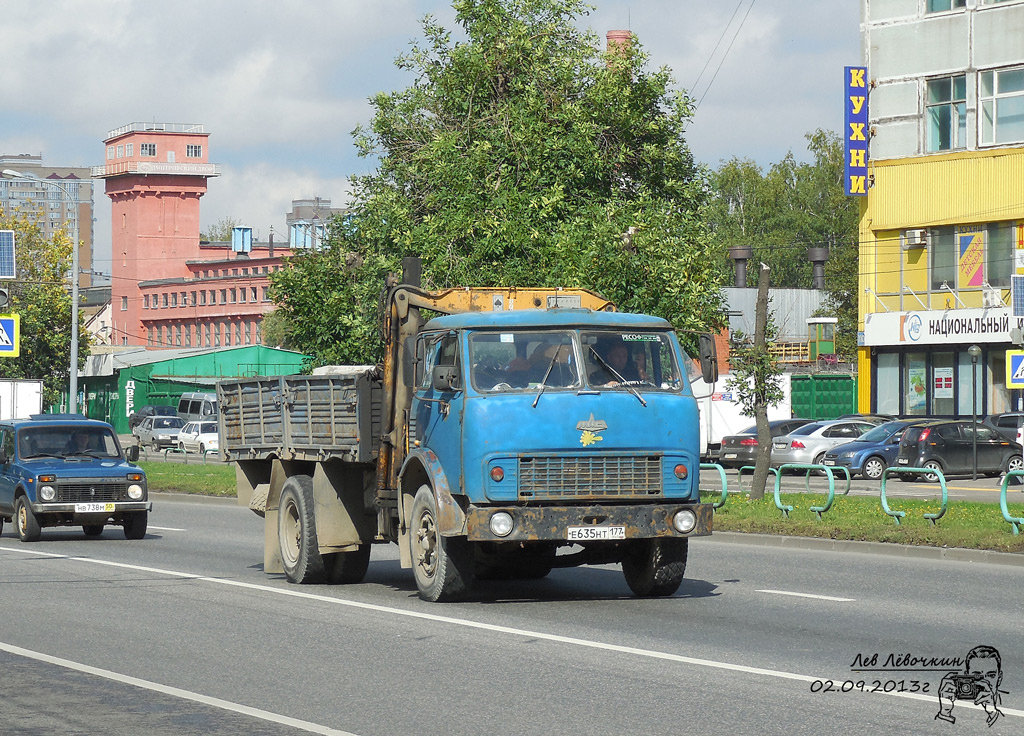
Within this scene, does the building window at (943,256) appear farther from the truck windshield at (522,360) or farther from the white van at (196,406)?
the truck windshield at (522,360)

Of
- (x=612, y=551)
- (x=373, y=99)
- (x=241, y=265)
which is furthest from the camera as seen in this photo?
(x=241, y=265)

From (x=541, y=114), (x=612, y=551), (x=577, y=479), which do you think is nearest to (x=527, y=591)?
(x=612, y=551)

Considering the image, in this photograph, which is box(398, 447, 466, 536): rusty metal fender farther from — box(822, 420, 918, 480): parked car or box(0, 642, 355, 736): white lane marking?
box(822, 420, 918, 480): parked car

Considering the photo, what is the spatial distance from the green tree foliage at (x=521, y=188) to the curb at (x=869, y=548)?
7.28m

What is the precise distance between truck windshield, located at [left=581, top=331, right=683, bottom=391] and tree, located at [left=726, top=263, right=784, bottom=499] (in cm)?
1190

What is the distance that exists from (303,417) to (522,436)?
3465mm

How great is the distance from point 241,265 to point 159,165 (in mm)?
12494

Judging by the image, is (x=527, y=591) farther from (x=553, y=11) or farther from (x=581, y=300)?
(x=553, y=11)

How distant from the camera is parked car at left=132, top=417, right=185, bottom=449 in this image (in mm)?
66250

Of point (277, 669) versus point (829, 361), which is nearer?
point (277, 669)

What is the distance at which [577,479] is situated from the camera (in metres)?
12.7

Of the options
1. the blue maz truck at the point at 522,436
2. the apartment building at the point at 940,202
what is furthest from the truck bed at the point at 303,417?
the apartment building at the point at 940,202

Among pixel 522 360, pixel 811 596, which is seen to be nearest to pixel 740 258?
pixel 811 596

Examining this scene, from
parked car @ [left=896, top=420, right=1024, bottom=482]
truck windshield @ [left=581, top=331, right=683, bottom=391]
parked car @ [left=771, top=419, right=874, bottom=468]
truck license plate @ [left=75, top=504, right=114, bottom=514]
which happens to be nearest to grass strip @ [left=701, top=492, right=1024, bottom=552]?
truck windshield @ [left=581, top=331, right=683, bottom=391]
